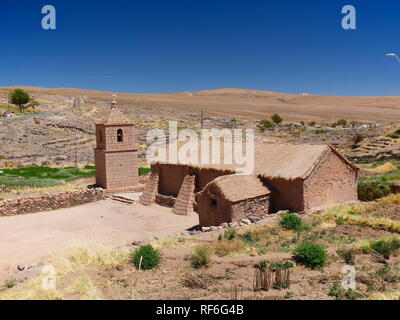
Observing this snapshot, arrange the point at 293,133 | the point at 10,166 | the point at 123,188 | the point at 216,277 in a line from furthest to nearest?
the point at 293,133 → the point at 10,166 → the point at 123,188 → the point at 216,277

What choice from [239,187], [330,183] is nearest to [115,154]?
[239,187]

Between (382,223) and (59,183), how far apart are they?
2310 cm

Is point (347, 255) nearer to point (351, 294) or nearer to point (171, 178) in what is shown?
point (351, 294)

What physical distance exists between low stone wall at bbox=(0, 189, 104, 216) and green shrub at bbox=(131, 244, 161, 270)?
14992 millimetres

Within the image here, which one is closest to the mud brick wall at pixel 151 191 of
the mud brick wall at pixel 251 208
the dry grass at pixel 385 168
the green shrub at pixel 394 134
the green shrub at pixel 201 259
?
the mud brick wall at pixel 251 208

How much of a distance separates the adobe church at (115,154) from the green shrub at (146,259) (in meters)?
16.6

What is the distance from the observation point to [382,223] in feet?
46.3

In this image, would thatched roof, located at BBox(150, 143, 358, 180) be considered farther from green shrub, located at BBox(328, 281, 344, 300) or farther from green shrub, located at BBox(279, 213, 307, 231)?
green shrub, located at BBox(328, 281, 344, 300)

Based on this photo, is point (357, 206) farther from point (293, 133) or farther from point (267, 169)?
point (293, 133)

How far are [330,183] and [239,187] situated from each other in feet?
14.4

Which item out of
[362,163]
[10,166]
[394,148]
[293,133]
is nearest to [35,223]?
[10,166]

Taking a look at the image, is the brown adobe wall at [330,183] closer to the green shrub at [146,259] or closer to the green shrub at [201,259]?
the green shrub at [201,259]

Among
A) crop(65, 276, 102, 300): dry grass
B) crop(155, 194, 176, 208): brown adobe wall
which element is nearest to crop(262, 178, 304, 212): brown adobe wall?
crop(155, 194, 176, 208): brown adobe wall

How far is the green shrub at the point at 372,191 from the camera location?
20.5m
